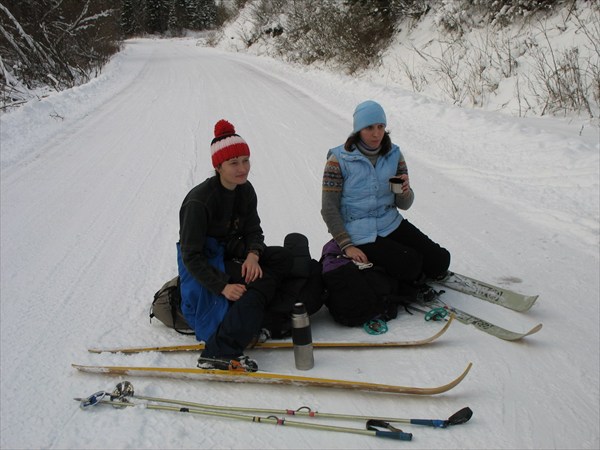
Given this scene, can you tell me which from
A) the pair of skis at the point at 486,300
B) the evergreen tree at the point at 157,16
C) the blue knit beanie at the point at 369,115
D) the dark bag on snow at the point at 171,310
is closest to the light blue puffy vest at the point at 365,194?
the blue knit beanie at the point at 369,115

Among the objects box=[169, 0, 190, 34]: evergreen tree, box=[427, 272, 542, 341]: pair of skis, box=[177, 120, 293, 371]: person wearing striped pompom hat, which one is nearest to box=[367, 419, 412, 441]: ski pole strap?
box=[177, 120, 293, 371]: person wearing striped pompom hat

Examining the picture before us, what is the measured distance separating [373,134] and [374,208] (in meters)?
0.55

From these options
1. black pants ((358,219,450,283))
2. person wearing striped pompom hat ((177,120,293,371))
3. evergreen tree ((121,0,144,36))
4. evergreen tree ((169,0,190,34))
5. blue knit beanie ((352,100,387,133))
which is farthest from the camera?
evergreen tree ((169,0,190,34))

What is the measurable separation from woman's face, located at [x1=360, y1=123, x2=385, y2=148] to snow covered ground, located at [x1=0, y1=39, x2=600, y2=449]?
125 cm

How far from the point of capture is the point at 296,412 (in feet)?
7.82

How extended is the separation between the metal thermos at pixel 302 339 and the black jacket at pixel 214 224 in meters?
0.51

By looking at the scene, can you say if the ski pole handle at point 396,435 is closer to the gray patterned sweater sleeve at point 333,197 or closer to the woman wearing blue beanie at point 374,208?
the woman wearing blue beanie at point 374,208

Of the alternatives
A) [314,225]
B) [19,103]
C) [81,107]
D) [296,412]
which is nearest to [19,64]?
[19,103]

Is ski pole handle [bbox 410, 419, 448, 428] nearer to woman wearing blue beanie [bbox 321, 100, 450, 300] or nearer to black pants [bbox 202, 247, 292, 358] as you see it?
black pants [bbox 202, 247, 292, 358]

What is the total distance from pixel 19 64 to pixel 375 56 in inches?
402

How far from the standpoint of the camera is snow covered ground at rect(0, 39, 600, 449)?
2.34 meters

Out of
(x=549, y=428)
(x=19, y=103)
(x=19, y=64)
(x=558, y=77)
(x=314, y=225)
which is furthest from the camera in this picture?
(x=19, y=64)

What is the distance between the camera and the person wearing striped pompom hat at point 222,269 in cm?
273

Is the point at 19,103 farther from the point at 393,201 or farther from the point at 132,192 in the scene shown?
the point at 393,201
